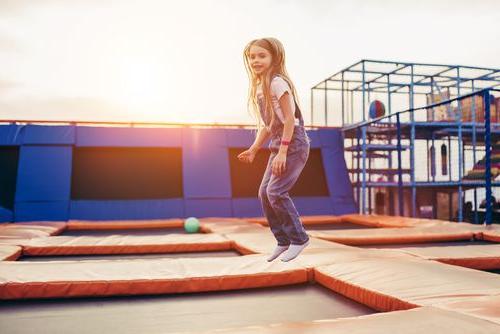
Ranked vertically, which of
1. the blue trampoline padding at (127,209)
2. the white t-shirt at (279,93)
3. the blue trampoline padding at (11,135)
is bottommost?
the blue trampoline padding at (127,209)

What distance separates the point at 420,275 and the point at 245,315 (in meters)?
0.79

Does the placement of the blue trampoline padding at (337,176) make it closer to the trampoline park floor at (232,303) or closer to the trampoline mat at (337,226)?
the trampoline mat at (337,226)

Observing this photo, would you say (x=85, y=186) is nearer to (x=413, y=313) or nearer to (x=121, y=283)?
(x=121, y=283)

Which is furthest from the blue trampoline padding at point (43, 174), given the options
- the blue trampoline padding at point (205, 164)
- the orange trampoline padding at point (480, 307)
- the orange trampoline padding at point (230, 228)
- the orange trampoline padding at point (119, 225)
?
the orange trampoline padding at point (480, 307)

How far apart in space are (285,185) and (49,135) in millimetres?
5351

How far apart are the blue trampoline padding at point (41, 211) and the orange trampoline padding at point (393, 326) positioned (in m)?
5.19

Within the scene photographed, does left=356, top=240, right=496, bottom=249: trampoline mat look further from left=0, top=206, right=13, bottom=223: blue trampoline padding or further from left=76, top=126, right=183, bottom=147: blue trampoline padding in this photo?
left=0, top=206, right=13, bottom=223: blue trampoline padding

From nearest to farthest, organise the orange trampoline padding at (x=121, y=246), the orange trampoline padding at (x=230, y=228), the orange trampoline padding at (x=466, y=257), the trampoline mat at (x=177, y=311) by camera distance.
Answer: the trampoline mat at (x=177, y=311) < the orange trampoline padding at (x=466, y=257) < the orange trampoline padding at (x=121, y=246) < the orange trampoline padding at (x=230, y=228)

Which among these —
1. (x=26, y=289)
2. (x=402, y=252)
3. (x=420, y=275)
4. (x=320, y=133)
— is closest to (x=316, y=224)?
(x=320, y=133)

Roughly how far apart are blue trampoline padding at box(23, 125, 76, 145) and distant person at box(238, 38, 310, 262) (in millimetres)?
5050

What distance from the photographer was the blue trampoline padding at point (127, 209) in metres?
6.05

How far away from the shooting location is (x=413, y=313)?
147 centimetres

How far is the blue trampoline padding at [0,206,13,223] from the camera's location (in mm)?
5918

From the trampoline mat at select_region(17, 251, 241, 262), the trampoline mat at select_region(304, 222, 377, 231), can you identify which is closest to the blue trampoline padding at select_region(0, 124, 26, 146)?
the trampoline mat at select_region(17, 251, 241, 262)
